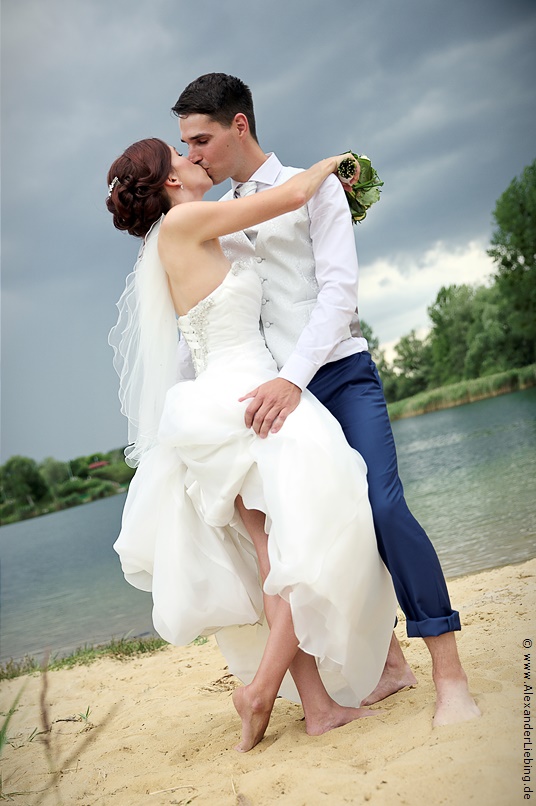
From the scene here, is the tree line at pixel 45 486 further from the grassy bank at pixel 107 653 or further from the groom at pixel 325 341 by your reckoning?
the groom at pixel 325 341

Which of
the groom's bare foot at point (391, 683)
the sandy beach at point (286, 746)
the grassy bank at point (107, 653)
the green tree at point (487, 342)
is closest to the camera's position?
the sandy beach at point (286, 746)

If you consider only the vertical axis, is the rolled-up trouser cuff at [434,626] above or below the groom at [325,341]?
below

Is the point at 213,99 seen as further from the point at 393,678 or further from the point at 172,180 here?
the point at 393,678

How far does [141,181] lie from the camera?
3.18m

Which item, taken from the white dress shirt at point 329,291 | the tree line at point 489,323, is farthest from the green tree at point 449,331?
the white dress shirt at point 329,291

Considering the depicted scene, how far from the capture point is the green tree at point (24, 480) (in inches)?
1619

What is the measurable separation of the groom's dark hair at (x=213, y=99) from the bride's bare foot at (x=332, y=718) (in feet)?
7.98

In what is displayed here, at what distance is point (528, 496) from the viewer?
8523 millimetres

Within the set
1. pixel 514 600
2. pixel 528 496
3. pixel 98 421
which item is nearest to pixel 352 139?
pixel 98 421

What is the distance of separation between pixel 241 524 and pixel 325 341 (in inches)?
31.4

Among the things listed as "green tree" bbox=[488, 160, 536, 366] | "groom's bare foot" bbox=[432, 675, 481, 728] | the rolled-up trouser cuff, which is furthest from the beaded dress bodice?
"green tree" bbox=[488, 160, 536, 366]

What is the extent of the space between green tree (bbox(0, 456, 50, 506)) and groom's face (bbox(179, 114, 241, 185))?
3955 cm

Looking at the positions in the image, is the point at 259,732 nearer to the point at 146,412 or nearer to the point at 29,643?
the point at 146,412

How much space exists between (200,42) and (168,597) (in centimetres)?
4757
